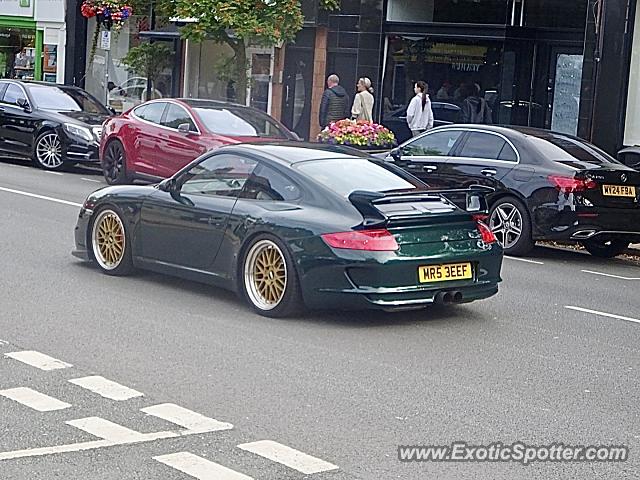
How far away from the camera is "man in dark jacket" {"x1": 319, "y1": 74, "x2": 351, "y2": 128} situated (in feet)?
80.1

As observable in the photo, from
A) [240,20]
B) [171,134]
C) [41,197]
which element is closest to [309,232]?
[41,197]

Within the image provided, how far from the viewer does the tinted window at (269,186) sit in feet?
32.6

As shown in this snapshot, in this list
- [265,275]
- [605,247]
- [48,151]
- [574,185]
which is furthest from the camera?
[48,151]

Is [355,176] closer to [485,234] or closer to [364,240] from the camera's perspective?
[364,240]

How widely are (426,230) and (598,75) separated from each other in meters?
13.4

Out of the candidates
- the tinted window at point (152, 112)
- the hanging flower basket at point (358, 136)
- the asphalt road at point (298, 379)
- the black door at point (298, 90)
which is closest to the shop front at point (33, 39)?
the black door at point (298, 90)

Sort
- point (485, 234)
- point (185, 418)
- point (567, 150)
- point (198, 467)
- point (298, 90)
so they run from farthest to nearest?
point (298, 90) < point (567, 150) < point (485, 234) < point (185, 418) < point (198, 467)

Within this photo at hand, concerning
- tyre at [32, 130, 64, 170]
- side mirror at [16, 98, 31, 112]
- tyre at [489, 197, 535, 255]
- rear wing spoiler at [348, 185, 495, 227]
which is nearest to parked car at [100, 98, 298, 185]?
tyre at [32, 130, 64, 170]

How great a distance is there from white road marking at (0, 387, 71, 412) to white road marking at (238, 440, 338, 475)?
4.11ft

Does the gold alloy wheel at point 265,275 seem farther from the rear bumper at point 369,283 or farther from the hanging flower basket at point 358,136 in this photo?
the hanging flower basket at point 358,136

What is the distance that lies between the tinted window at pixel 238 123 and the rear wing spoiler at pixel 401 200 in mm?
8735

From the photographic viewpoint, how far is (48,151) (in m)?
23.0

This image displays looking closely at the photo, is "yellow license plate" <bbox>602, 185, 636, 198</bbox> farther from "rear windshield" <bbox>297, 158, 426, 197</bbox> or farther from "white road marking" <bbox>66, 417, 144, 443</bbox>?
"white road marking" <bbox>66, 417, 144, 443</bbox>

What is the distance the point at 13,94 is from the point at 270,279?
15545 millimetres
